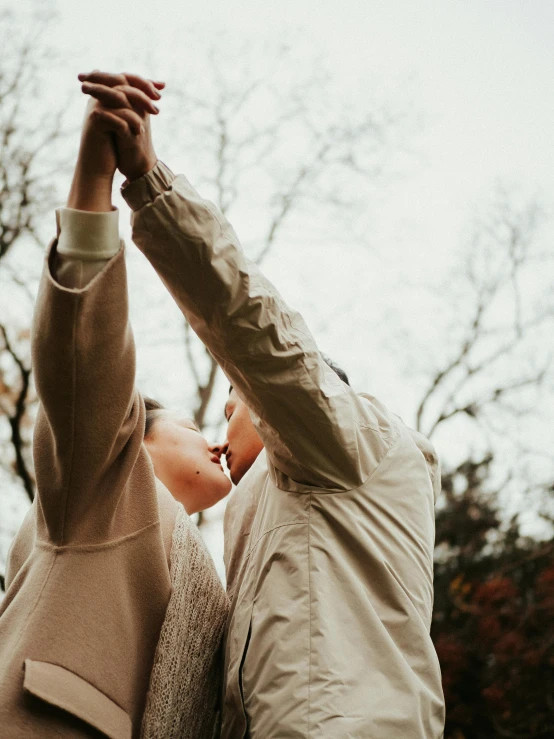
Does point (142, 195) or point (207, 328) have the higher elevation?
point (142, 195)

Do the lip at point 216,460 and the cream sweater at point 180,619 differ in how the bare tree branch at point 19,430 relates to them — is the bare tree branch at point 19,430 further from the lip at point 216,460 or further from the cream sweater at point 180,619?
the cream sweater at point 180,619

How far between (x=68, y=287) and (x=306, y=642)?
1.00 meters

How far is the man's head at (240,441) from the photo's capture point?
2.83 m

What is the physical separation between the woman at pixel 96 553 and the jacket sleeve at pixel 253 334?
115mm

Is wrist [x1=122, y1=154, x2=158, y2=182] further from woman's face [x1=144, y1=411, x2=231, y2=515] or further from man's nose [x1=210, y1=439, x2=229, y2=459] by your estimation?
man's nose [x1=210, y1=439, x2=229, y2=459]

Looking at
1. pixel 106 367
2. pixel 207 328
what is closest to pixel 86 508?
pixel 106 367

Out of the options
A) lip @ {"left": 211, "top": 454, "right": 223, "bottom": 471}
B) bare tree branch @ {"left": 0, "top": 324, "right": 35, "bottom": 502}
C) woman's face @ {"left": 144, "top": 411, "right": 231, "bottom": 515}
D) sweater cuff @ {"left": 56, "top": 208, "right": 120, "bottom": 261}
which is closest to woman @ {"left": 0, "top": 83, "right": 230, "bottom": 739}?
sweater cuff @ {"left": 56, "top": 208, "right": 120, "bottom": 261}

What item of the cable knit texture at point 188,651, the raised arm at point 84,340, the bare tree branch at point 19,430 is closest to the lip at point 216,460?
the cable knit texture at point 188,651

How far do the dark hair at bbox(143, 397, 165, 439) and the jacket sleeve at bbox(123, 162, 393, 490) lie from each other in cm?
100

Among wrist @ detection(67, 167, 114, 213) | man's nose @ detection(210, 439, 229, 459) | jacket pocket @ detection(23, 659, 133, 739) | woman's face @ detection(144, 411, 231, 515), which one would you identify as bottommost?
jacket pocket @ detection(23, 659, 133, 739)

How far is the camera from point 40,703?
5.99 ft

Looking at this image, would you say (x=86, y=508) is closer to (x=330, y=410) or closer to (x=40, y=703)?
(x=40, y=703)

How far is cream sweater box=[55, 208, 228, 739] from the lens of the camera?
177 centimetres

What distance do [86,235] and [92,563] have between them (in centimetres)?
83
